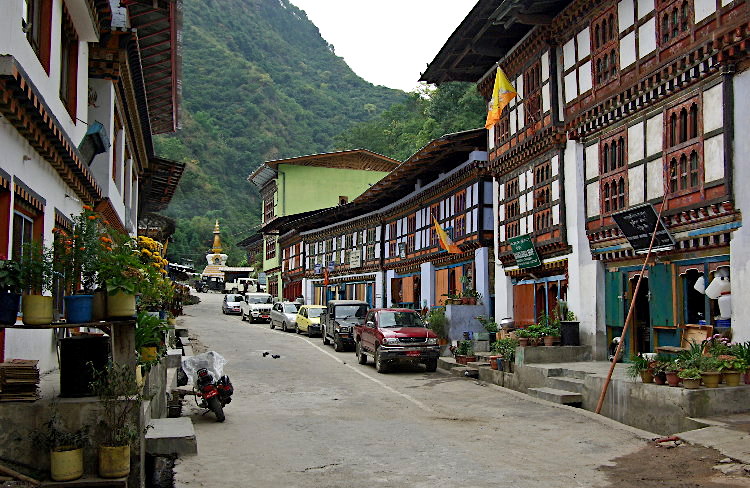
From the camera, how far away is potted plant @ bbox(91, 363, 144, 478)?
265 inches

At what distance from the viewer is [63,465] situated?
6.57 m

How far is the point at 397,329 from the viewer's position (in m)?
20.7

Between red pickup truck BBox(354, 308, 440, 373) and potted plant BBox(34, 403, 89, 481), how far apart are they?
13598 millimetres

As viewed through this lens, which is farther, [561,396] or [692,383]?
[561,396]

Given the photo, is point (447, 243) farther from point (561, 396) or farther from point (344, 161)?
point (344, 161)

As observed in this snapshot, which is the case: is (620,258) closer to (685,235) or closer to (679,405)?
(685,235)

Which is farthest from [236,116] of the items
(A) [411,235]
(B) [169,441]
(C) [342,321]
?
(B) [169,441]

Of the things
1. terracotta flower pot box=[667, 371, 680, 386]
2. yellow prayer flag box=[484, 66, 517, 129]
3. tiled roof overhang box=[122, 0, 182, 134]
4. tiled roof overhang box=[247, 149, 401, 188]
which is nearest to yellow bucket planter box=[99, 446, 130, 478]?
terracotta flower pot box=[667, 371, 680, 386]

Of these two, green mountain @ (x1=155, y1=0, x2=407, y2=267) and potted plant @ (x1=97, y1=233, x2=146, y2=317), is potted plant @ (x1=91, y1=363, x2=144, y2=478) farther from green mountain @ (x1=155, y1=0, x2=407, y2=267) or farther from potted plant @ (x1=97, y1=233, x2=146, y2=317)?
green mountain @ (x1=155, y1=0, x2=407, y2=267)

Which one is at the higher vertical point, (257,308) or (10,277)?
(10,277)

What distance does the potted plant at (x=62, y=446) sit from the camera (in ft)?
21.5

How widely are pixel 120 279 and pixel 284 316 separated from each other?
2962 centimetres

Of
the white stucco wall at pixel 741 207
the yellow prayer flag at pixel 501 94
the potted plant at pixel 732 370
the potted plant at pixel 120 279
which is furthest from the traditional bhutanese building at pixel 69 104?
the white stucco wall at pixel 741 207

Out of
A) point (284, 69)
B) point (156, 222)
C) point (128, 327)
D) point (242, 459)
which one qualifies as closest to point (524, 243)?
point (242, 459)
